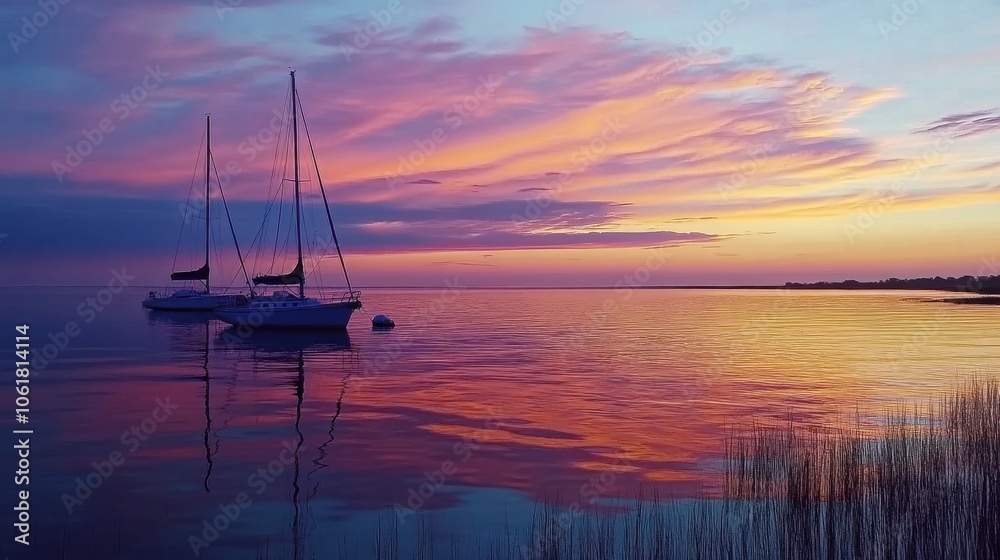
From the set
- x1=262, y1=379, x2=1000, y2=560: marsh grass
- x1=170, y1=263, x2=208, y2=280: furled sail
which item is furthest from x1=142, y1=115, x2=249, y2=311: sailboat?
x1=262, y1=379, x2=1000, y2=560: marsh grass

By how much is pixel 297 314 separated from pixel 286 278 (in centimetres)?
300

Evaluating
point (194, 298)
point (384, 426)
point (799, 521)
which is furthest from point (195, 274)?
point (799, 521)

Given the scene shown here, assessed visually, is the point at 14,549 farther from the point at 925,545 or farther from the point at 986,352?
the point at 986,352

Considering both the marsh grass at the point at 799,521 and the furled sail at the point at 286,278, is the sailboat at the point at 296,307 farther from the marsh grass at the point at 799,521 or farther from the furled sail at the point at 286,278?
the marsh grass at the point at 799,521

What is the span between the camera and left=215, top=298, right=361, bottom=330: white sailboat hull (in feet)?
184

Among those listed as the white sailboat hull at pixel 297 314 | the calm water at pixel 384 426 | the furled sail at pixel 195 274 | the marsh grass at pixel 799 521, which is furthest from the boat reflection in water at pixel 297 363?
the furled sail at pixel 195 274

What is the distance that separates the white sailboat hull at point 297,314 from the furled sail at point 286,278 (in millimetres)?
1624

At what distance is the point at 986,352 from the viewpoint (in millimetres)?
38562

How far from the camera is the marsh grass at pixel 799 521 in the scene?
33.9 feet

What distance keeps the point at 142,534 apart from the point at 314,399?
45.5 feet

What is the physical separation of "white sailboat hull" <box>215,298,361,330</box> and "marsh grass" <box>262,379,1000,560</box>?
4477 cm

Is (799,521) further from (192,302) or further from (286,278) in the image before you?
(192,302)

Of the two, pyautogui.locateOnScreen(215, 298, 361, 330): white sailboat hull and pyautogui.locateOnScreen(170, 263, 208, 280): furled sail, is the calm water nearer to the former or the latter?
pyautogui.locateOnScreen(215, 298, 361, 330): white sailboat hull

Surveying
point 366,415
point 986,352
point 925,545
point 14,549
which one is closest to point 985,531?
point 925,545
